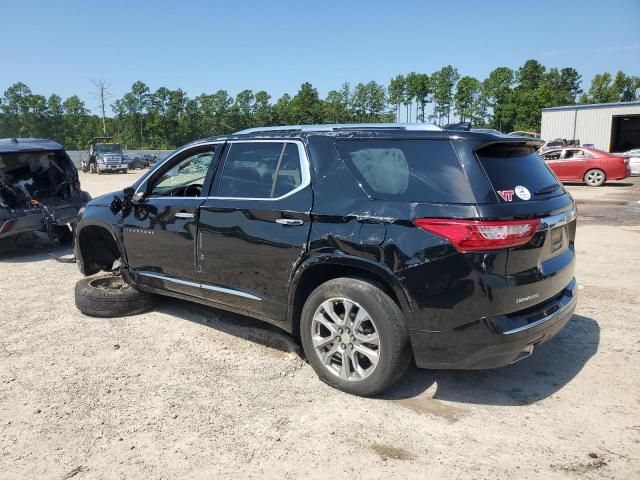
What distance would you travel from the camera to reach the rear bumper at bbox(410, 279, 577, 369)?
3.15m

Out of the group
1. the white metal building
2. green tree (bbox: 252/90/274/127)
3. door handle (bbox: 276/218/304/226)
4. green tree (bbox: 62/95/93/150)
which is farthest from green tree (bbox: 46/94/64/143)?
door handle (bbox: 276/218/304/226)

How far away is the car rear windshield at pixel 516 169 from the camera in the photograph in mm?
3270

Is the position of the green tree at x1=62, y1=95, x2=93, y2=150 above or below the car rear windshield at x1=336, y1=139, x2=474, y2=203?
above

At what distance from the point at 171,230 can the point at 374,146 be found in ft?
6.98

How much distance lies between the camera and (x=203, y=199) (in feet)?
14.8

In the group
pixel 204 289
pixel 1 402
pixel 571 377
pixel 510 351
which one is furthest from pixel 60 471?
pixel 571 377

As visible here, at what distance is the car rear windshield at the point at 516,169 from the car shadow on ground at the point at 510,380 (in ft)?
4.53

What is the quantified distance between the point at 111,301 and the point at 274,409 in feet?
8.70

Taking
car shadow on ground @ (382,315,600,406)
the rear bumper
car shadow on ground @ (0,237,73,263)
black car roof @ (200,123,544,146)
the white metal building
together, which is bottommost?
car shadow on ground @ (382,315,600,406)

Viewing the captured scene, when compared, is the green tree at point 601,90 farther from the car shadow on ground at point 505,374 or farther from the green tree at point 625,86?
the car shadow on ground at point 505,374

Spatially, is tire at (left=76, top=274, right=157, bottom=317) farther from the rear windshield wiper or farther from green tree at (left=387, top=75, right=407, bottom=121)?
green tree at (left=387, top=75, right=407, bottom=121)

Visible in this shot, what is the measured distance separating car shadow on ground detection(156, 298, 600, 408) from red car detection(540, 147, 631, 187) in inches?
680

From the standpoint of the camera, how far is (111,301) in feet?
17.6

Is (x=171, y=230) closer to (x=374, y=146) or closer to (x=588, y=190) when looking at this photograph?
(x=374, y=146)
